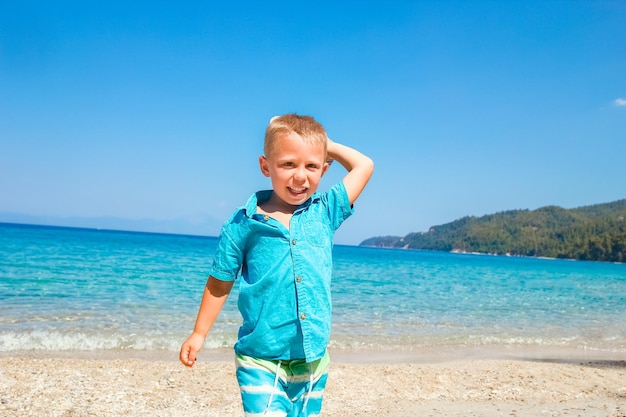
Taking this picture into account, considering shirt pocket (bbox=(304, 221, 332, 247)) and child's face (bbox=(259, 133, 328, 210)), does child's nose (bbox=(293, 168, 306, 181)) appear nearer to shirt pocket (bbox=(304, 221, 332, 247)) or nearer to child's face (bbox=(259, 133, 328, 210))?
child's face (bbox=(259, 133, 328, 210))

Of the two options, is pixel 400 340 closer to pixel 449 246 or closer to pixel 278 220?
pixel 278 220

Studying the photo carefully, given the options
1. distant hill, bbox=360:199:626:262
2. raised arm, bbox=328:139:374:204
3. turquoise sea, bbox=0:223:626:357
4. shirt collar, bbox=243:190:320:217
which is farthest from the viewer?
distant hill, bbox=360:199:626:262

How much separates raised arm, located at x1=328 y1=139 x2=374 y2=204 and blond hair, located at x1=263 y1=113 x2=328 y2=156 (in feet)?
0.98

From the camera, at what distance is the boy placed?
2.36 m

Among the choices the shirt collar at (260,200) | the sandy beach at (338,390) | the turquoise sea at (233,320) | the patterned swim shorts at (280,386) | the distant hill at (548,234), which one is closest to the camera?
the patterned swim shorts at (280,386)

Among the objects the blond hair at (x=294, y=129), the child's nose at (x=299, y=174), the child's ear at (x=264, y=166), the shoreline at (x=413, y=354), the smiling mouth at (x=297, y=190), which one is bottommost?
the shoreline at (x=413, y=354)

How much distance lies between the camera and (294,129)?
2.37 meters

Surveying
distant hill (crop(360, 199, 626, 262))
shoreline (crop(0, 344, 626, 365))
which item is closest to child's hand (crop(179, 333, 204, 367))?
shoreline (crop(0, 344, 626, 365))

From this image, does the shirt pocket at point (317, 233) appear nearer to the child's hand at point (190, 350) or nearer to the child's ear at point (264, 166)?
the child's ear at point (264, 166)

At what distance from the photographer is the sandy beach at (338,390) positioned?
5.32 meters

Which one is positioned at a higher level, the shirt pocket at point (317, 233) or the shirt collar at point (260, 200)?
the shirt collar at point (260, 200)

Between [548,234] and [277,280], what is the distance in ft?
532

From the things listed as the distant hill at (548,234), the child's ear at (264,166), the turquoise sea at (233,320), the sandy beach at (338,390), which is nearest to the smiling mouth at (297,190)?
the child's ear at (264,166)

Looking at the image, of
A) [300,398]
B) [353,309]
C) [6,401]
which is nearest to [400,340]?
[353,309]
